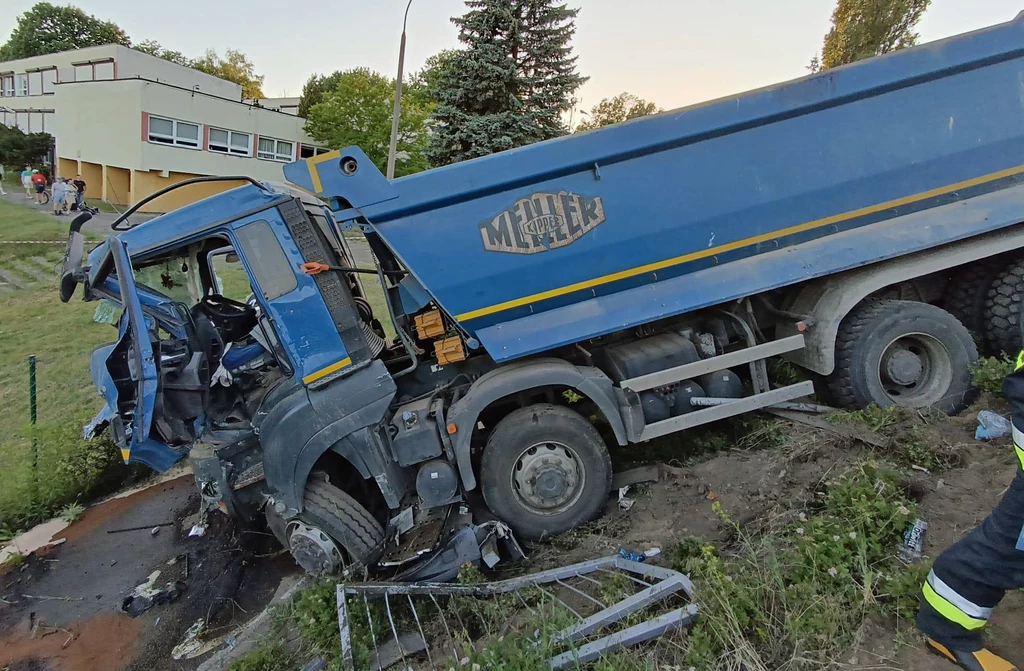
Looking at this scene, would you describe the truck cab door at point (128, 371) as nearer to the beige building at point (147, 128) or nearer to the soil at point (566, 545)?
the soil at point (566, 545)

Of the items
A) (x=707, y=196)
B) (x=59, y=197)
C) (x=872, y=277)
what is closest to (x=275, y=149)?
(x=59, y=197)

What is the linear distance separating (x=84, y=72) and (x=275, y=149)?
11.3 meters

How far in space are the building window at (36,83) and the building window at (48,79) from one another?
0.52 metres

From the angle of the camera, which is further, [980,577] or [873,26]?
[873,26]

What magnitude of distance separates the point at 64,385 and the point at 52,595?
144 inches

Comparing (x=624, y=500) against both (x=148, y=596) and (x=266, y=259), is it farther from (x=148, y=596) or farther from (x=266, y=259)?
(x=148, y=596)

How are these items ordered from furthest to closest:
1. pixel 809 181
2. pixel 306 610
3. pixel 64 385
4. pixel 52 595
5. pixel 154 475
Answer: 1. pixel 64 385
2. pixel 154 475
3. pixel 52 595
4. pixel 809 181
5. pixel 306 610

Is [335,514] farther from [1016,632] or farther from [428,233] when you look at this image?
[1016,632]

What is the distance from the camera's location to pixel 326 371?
355cm

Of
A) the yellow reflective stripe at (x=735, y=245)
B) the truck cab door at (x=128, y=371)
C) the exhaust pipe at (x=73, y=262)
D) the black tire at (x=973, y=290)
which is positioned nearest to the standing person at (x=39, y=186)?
the exhaust pipe at (x=73, y=262)

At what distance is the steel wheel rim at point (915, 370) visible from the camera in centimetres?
377

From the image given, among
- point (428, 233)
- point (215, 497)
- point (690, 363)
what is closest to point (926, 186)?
point (690, 363)

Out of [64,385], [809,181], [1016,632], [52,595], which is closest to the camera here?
[1016,632]

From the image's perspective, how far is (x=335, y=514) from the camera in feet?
11.8
